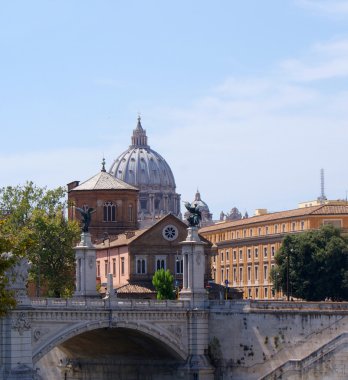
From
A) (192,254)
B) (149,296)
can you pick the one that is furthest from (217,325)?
(149,296)

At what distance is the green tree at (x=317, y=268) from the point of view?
117375mm

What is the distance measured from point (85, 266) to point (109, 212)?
47339mm

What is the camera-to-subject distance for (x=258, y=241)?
522 ft

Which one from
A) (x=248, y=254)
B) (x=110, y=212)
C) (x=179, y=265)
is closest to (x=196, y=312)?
(x=179, y=265)

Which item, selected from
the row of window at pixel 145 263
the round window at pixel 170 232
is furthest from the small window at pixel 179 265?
the round window at pixel 170 232

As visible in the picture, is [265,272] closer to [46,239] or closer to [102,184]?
[102,184]

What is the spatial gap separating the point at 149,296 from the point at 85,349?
23.9 m

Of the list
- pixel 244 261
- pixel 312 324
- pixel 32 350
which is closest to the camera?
pixel 32 350

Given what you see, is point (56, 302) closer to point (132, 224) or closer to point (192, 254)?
point (192, 254)

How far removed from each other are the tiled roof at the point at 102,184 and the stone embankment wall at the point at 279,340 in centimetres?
5074

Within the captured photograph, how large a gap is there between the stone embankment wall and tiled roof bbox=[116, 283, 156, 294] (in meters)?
30.4

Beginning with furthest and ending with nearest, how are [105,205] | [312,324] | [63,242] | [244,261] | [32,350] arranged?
1. [244,261]
2. [105,205]
3. [63,242]
4. [312,324]
5. [32,350]

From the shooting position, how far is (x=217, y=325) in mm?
95438

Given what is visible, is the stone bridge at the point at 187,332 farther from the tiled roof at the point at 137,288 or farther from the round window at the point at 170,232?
the round window at the point at 170,232
